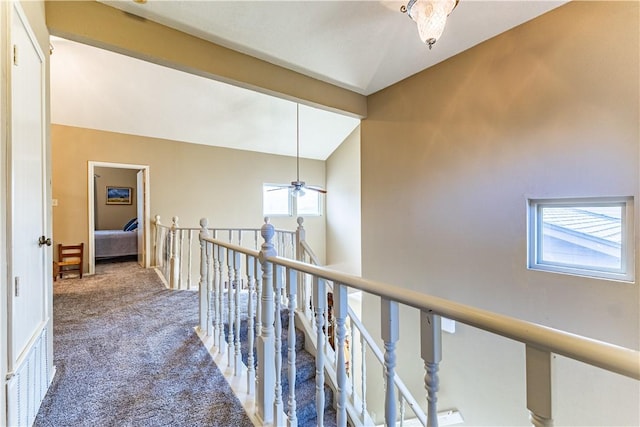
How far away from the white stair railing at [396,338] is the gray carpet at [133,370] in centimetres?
31

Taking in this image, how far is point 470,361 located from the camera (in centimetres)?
243

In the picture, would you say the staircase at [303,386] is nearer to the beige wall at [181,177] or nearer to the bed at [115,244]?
the beige wall at [181,177]

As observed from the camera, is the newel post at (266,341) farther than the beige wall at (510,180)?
No

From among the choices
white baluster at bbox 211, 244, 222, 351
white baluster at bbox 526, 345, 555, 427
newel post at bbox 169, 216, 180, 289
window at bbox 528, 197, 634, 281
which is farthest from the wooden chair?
window at bbox 528, 197, 634, 281

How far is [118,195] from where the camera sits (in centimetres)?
768

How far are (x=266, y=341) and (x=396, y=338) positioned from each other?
2.79 feet

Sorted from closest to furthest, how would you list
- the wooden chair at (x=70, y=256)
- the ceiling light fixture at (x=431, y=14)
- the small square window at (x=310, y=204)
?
1. the ceiling light fixture at (x=431, y=14)
2. the wooden chair at (x=70, y=256)
3. the small square window at (x=310, y=204)

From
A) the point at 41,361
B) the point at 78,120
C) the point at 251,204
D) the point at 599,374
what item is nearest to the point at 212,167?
the point at 251,204

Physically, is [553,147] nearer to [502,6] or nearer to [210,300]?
[502,6]

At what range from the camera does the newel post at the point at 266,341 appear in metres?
1.41

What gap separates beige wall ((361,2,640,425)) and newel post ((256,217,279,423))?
1835 millimetres

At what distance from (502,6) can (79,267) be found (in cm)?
579

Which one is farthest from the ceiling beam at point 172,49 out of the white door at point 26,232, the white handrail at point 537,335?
the white handrail at point 537,335

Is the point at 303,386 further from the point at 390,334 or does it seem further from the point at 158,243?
the point at 158,243
